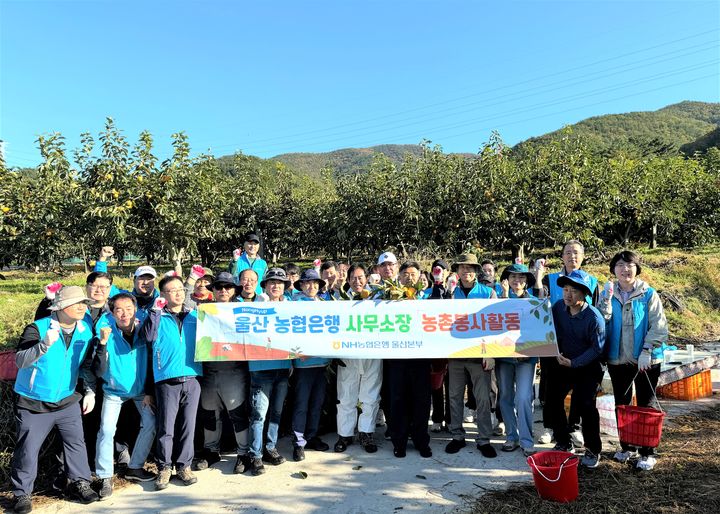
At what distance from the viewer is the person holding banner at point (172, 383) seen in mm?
4051

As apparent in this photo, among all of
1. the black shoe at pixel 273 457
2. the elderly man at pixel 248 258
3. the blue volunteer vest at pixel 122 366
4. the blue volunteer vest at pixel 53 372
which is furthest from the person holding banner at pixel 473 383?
the blue volunteer vest at pixel 53 372

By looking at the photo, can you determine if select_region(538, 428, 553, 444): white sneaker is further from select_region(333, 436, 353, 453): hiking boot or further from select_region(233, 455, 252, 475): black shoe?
select_region(233, 455, 252, 475): black shoe

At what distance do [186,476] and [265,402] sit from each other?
0.90 metres

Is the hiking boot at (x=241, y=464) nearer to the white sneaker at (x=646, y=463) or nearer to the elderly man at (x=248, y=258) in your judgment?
the elderly man at (x=248, y=258)

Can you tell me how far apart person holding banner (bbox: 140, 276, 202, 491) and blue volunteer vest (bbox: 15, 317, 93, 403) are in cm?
54

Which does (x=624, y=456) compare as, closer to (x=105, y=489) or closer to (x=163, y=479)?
(x=163, y=479)

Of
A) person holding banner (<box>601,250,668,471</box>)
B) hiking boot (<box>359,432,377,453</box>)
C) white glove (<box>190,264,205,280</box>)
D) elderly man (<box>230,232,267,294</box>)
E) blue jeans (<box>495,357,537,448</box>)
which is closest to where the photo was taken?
person holding banner (<box>601,250,668,471</box>)

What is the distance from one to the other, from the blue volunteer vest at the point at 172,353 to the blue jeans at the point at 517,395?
9.84ft

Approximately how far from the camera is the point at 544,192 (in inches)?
560

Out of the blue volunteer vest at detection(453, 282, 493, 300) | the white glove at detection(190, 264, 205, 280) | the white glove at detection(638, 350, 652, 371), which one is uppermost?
the white glove at detection(190, 264, 205, 280)

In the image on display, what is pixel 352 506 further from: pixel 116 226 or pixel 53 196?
pixel 53 196

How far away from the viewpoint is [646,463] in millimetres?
4094

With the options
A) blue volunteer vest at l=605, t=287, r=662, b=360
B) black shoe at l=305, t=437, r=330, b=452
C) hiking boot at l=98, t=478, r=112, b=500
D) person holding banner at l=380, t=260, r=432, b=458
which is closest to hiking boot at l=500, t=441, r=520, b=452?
person holding banner at l=380, t=260, r=432, b=458

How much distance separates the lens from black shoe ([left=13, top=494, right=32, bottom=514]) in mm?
3568
